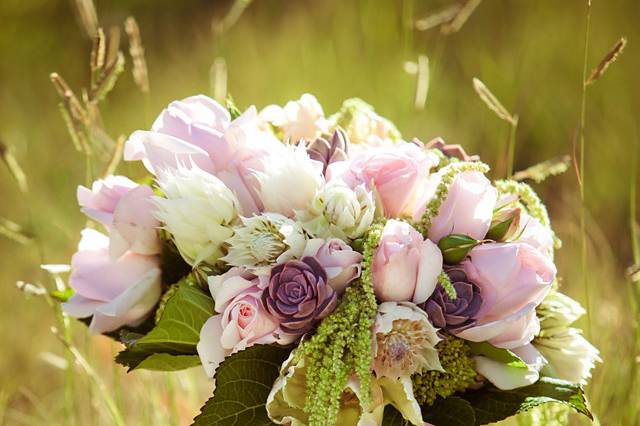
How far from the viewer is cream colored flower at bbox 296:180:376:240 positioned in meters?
0.81

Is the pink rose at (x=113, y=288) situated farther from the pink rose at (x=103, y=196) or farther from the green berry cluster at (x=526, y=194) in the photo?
the green berry cluster at (x=526, y=194)

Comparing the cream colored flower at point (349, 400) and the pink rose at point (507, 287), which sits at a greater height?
the pink rose at point (507, 287)

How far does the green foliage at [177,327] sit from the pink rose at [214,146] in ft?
0.32

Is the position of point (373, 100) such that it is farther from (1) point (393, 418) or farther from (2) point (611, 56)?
(1) point (393, 418)

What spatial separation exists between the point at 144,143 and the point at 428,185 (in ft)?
0.94

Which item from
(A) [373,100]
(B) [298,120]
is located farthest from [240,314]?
(A) [373,100]

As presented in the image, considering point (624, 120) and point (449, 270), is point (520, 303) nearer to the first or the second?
point (449, 270)

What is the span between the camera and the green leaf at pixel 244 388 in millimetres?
811

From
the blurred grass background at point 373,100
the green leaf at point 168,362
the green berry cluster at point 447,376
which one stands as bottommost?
the blurred grass background at point 373,100

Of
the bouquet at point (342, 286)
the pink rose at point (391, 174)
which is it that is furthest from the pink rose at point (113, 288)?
the pink rose at point (391, 174)

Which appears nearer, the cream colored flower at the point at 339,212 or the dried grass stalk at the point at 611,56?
the cream colored flower at the point at 339,212

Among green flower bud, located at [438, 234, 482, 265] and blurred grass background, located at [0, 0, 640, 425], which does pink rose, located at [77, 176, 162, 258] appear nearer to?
green flower bud, located at [438, 234, 482, 265]

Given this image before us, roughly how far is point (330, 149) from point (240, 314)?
0.22 m

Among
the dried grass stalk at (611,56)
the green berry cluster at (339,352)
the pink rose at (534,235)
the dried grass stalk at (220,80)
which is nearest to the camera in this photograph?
the green berry cluster at (339,352)
